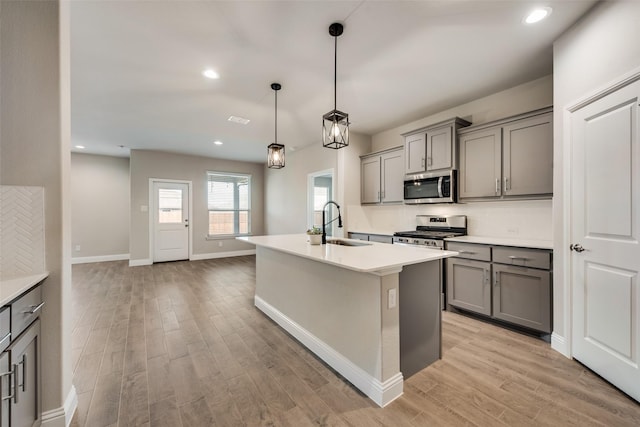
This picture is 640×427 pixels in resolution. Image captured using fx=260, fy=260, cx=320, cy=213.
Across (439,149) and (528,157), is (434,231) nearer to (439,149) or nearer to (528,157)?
(439,149)

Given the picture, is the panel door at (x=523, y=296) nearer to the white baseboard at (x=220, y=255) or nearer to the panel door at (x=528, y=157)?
the panel door at (x=528, y=157)

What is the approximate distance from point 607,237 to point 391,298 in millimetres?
1619

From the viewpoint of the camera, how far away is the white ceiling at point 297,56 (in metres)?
1.91

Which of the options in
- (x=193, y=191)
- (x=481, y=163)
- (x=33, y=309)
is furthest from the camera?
(x=193, y=191)

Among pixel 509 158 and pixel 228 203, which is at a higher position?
pixel 509 158

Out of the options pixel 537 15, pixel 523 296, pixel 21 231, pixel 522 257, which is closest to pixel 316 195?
pixel 522 257

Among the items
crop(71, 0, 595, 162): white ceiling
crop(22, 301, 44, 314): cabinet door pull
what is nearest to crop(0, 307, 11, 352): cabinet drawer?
crop(22, 301, 44, 314): cabinet door pull

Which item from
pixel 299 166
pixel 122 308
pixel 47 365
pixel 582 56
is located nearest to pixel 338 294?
pixel 47 365

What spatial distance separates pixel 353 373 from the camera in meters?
1.84

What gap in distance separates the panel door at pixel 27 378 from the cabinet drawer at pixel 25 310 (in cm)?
4

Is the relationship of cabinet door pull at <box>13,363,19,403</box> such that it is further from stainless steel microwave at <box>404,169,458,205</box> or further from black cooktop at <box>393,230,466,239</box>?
stainless steel microwave at <box>404,169,458,205</box>

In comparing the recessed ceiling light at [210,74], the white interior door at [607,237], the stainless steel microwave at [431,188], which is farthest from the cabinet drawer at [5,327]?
the stainless steel microwave at [431,188]

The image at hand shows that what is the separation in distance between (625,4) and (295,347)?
344 centimetres

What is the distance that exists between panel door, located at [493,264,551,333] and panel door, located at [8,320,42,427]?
11.6 ft
